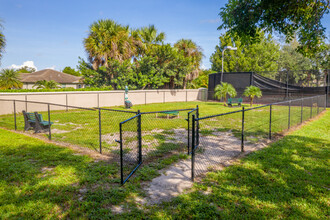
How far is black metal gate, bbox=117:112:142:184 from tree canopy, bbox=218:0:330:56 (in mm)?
3698

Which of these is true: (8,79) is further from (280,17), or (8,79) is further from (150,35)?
(280,17)

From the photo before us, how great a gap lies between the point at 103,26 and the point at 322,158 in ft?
73.2

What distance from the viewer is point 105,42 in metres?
22.9

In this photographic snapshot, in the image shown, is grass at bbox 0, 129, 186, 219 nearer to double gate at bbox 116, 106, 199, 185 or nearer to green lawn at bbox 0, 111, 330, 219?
green lawn at bbox 0, 111, 330, 219

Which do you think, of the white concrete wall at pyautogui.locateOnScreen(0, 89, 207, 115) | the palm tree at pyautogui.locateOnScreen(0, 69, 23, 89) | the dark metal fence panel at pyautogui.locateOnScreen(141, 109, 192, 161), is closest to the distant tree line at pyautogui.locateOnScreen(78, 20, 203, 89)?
the white concrete wall at pyautogui.locateOnScreen(0, 89, 207, 115)

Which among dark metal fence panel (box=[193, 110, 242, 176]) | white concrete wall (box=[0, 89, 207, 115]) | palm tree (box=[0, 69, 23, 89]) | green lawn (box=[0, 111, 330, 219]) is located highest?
palm tree (box=[0, 69, 23, 89])

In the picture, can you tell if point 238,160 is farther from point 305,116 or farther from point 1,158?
point 305,116

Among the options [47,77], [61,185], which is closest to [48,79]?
[47,77]

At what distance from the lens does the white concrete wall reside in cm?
1423

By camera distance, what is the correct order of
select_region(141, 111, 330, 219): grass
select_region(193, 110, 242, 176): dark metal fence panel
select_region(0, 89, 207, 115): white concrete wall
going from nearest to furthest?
select_region(141, 111, 330, 219): grass, select_region(193, 110, 242, 176): dark metal fence panel, select_region(0, 89, 207, 115): white concrete wall

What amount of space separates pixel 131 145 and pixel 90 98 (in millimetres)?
15098

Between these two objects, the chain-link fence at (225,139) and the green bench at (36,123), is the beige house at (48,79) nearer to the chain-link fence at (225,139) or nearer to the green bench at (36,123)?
the green bench at (36,123)

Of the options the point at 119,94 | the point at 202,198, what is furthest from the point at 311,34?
the point at 119,94

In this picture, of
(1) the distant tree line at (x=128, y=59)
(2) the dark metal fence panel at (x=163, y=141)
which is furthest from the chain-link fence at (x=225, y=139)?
(1) the distant tree line at (x=128, y=59)
